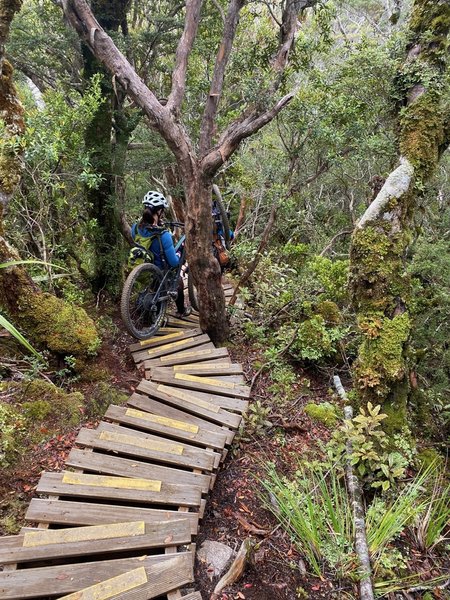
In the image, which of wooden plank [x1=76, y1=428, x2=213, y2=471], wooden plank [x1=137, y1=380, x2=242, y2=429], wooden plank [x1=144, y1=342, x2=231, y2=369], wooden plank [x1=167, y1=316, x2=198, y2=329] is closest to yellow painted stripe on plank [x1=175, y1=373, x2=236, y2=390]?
wooden plank [x1=137, y1=380, x2=242, y2=429]

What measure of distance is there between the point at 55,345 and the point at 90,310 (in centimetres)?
186

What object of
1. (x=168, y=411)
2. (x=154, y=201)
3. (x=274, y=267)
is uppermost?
(x=154, y=201)

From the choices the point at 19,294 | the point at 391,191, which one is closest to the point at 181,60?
the point at 391,191

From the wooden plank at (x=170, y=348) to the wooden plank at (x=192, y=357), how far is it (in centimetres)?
11

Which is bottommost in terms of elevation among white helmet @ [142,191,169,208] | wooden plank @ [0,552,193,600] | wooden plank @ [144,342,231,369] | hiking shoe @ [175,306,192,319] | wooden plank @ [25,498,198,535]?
wooden plank @ [0,552,193,600]

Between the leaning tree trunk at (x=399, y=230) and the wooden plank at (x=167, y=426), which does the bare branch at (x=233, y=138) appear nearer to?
the leaning tree trunk at (x=399, y=230)

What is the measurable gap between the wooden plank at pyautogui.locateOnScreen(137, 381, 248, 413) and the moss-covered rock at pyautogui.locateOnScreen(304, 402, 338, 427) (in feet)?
3.21

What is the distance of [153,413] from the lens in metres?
4.40

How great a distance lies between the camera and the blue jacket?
6.43 meters

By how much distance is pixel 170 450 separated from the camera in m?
3.73

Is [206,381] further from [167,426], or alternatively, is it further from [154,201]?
[154,201]

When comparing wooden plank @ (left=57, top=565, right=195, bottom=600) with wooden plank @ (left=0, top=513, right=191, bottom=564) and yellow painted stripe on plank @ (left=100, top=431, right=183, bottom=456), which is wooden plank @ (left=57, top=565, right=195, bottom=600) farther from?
yellow painted stripe on plank @ (left=100, top=431, right=183, bottom=456)

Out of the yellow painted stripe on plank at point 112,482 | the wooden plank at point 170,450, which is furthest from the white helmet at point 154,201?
the yellow painted stripe on plank at point 112,482

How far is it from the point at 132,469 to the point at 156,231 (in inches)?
158
